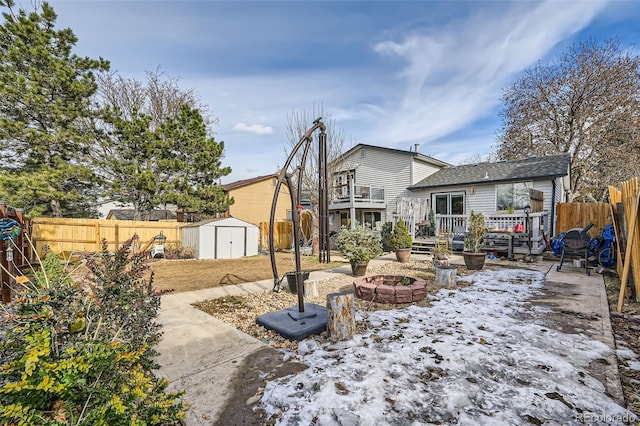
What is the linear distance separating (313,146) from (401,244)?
6629mm

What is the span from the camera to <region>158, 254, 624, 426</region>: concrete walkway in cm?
228

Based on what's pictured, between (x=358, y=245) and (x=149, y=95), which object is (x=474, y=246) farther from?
(x=149, y=95)

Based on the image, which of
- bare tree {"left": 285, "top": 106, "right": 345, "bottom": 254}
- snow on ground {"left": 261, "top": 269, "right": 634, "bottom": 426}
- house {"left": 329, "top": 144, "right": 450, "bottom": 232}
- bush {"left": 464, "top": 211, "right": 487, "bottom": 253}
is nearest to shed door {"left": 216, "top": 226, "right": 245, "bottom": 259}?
bare tree {"left": 285, "top": 106, "right": 345, "bottom": 254}

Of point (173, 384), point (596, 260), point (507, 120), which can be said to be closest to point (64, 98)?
point (173, 384)

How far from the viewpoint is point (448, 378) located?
2449 millimetres

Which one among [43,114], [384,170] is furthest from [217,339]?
[384,170]

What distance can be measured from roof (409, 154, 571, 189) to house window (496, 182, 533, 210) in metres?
0.50

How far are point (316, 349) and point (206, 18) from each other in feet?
27.0

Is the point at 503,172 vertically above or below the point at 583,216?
above

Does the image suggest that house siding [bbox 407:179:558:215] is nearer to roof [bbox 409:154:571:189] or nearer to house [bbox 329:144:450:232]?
roof [bbox 409:154:571:189]

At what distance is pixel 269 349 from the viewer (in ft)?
10.2

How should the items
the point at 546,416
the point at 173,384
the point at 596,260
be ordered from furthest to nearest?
the point at 596,260
the point at 173,384
the point at 546,416

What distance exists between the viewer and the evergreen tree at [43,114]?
1027 centimetres

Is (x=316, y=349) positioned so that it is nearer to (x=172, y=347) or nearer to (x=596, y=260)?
(x=172, y=347)
